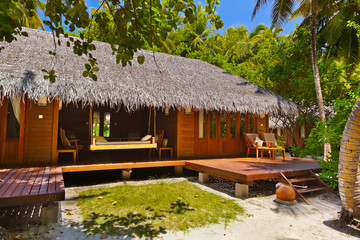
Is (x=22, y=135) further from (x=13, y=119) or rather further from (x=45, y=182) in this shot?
(x=45, y=182)

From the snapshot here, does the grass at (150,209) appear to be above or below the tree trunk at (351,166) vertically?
below

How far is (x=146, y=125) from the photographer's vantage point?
981 cm

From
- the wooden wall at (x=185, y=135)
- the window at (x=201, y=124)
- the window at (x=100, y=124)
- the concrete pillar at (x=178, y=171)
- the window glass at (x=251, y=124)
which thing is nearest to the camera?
the concrete pillar at (x=178, y=171)

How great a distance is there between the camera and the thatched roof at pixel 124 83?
5355mm

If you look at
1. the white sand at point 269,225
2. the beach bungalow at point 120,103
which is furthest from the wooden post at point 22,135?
the white sand at point 269,225

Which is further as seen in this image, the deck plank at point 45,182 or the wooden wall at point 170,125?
the wooden wall at point 170,125

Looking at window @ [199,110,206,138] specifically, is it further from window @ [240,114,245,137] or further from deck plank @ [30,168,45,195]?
deck plank @ [30,168,45,195]

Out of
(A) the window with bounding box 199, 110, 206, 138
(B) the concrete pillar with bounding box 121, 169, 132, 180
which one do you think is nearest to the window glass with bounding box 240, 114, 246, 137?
(A) the window with bounding box 199, 110, 206, 138

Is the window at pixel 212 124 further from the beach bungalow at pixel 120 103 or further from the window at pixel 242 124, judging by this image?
the window at pixel 242 124

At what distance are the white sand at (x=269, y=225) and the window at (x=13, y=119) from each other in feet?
7.61

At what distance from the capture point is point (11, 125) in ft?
18.1

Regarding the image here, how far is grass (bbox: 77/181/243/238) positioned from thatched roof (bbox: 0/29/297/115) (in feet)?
7.63

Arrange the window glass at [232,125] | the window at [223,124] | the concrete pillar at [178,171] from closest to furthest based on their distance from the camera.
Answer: the concrete pillar at [178,171]
the window at [223,124]
the window glass at [232,125]

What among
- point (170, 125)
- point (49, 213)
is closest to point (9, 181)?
point (49, 213)
